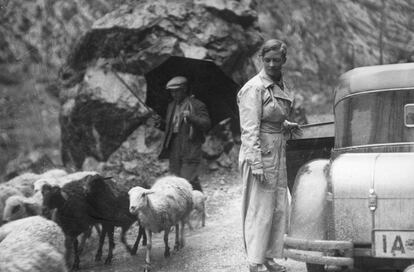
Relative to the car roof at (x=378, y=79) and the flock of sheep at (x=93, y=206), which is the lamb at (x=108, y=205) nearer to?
the flock of sheep at (x=93, y=206)

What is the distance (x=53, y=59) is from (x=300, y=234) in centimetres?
1285

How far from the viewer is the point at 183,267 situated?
7.57 metres

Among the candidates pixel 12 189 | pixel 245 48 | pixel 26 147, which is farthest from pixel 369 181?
pixel 26 147

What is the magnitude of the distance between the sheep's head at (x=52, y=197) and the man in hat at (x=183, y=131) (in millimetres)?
2299

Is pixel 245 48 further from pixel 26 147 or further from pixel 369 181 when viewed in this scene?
pixel 369 181

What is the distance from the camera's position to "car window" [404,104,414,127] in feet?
18.0

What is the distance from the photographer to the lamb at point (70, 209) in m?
7.44

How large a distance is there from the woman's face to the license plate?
194 cm

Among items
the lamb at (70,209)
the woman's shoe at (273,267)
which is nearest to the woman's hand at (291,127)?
the woman's shoe at (273,267)

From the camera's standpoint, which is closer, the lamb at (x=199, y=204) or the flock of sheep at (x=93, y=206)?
the flock of sheep at (x=93, y=206)

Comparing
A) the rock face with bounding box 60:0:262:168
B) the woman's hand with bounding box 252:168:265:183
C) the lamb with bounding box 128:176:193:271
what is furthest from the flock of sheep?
the rock face with bounding box 60:0:262:168

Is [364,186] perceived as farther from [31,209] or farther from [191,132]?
[191,132]

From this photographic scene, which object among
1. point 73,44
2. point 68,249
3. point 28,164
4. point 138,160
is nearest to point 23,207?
point 68,249

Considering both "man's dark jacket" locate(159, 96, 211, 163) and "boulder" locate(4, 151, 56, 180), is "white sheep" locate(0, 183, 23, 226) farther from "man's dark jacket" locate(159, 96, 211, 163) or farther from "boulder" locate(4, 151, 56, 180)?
"boulder" locate(4, 151, 56, 180)
